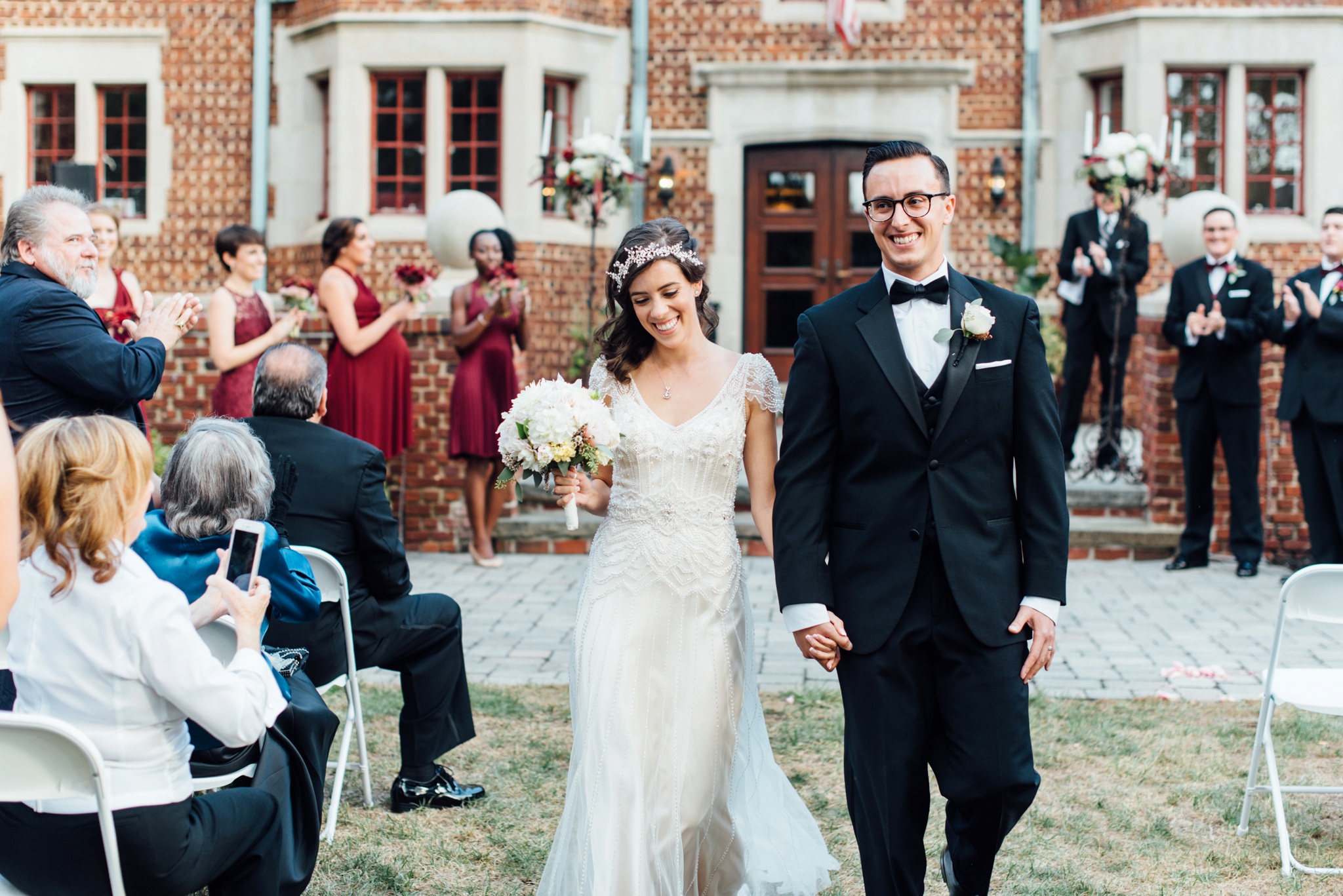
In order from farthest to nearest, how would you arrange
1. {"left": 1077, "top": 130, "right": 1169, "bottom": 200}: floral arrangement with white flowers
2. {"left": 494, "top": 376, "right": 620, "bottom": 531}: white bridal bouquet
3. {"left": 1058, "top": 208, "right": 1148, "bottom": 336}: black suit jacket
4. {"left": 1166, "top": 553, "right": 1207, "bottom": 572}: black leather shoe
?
{"left": 1058, "top": 208, "right": 1148, "bottom": 336}: black suit jacket, {"left": 1077, "top": 130, "right": 1169, "bottom": 200}: floral arrangement with white flowers, {"left": 1166, "top": 553, "right": 1207, "bottom": 572}: black leather shoe, {"left": 494, "top": 376, "right": 620, "bottom": 531}: white bridal bouquet

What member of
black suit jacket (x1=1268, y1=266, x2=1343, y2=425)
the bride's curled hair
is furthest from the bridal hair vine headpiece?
black suit jacket (x1=1268, y1=266, x2=1343, y2=425)

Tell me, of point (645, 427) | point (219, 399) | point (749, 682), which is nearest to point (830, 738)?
point (749, 682)

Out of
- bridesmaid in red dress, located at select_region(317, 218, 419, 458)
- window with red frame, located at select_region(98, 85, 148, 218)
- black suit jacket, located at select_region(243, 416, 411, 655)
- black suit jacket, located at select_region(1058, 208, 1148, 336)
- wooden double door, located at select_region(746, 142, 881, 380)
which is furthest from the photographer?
window with red frame, located at select_region(98, 85, 148, 218)

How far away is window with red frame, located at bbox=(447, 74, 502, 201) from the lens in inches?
566

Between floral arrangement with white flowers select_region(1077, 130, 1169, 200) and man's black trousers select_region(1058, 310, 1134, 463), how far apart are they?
1.05m

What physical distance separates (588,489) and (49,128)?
13533 millimetres

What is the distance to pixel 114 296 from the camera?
24.3ft

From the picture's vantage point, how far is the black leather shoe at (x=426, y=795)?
4859mm

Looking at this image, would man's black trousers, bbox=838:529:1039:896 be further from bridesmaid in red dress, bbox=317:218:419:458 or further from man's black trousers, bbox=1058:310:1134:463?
man's black trousers, bbox=1058:310:1134:463

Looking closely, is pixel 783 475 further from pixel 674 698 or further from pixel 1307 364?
pixel 1307 364

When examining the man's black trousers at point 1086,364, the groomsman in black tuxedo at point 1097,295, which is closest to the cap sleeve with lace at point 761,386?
the groomsman in black tuxedo at point 1097,295

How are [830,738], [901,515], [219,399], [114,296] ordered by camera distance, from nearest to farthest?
[901,515], [830,738], [114,296], [219,399]

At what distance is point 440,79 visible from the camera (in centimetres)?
1419

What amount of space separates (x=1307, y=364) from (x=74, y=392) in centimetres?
729
